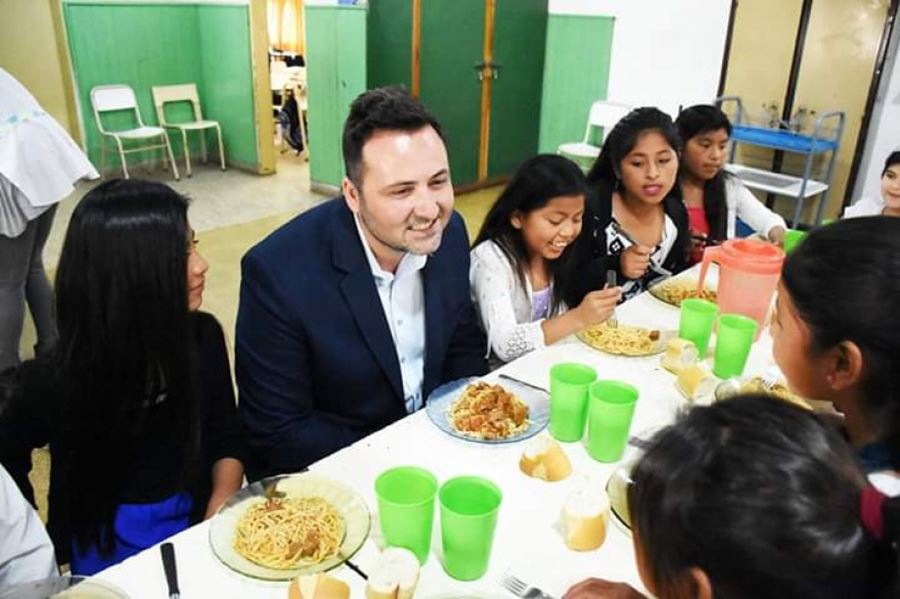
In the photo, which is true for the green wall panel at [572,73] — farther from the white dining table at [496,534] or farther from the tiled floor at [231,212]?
the white dining table at [496,534]

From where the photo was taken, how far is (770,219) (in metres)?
2.81

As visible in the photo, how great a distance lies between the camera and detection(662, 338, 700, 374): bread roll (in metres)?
1.60

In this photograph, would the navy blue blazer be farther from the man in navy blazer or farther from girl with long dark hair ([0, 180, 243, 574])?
girl with long dark hair ([0, 180, 243, 574])

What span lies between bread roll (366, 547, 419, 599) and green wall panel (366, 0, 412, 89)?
180 inches

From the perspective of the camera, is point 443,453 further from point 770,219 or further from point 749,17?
point 749,17

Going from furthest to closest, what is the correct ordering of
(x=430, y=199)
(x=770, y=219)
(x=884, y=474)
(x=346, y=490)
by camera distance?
(x=770, y=219) → (x=430, y=199) → (x=346, y=490) → (x=884, y=474)

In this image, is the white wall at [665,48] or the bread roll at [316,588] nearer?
the bread roll at [316,588]

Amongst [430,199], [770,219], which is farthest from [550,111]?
[430,199]

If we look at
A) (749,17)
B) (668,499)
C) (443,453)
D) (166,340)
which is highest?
(749,17)

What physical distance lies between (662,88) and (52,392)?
202 inches

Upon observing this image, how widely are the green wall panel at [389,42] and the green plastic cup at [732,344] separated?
397 centimetres

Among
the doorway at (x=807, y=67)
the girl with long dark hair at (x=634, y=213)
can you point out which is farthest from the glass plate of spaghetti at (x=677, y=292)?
the doorway at (x=807, y=67)

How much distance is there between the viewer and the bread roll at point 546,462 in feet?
3.95

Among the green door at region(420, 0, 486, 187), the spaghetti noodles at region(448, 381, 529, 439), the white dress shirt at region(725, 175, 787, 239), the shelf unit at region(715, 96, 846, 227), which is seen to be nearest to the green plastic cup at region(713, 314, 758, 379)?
the spaghetti noodles at region(448, 381, 529, 439)
